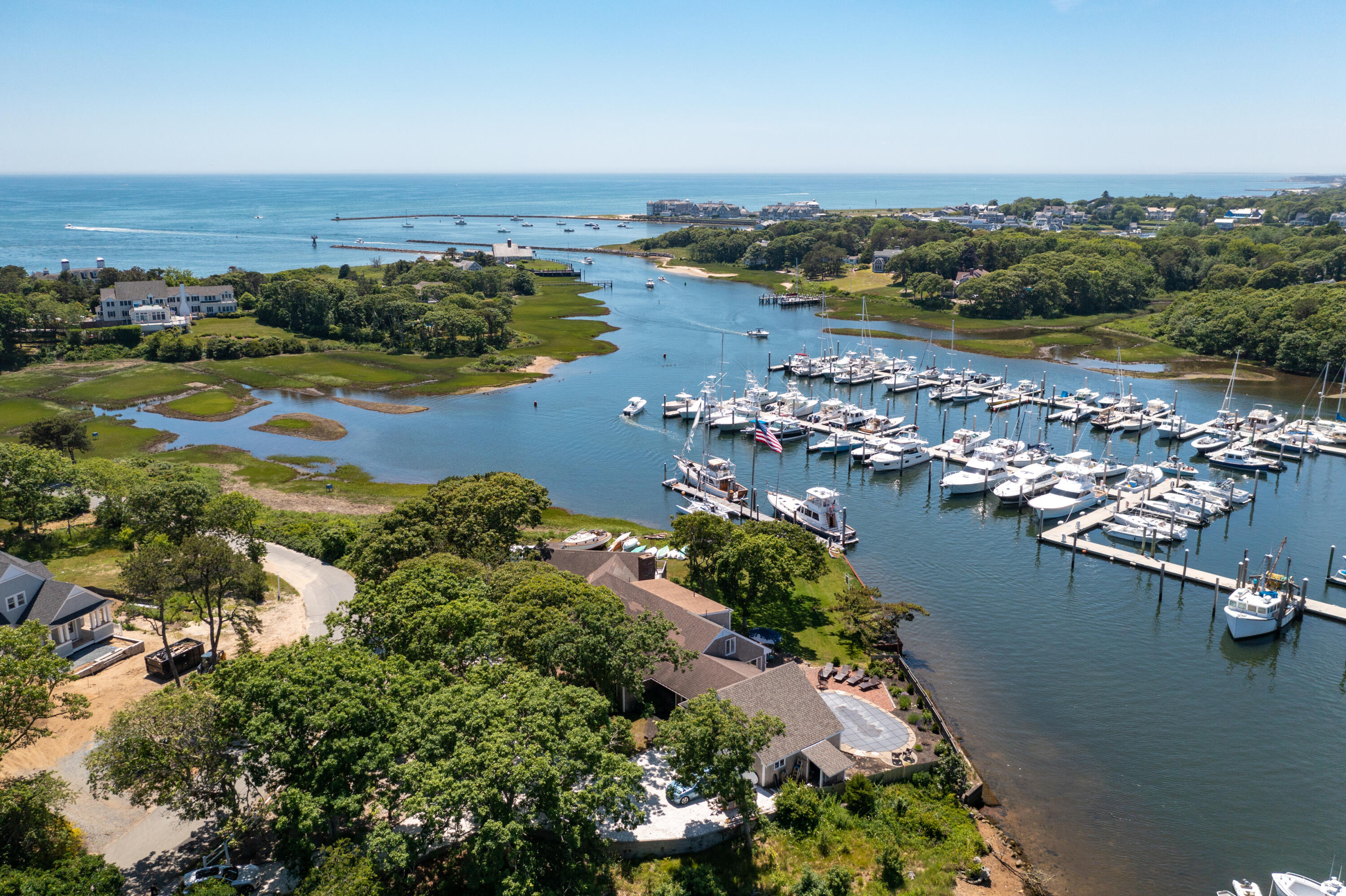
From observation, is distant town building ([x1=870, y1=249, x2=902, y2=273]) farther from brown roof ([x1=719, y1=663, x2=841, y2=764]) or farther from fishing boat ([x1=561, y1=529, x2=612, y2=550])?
brown roof ([x1=719, y1=663, x2=841, y2=764])

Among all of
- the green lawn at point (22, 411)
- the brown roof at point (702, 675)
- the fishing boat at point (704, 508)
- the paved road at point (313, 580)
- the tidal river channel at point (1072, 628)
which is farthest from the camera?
the green lawn at point (22, 411)

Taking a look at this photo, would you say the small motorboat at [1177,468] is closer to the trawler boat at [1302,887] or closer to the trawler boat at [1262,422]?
the trawler boat at [1262,422]

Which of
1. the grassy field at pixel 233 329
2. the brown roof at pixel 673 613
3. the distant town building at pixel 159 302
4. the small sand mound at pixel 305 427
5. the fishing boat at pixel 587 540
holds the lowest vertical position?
the small sand mound at pixel 305 427

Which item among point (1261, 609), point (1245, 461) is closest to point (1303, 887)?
point (1261, 609)

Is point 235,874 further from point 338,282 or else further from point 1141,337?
point 1141,337

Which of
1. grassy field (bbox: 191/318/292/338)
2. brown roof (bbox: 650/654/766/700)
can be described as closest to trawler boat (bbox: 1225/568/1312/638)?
brown roof (bbox: 650/654/766/700)

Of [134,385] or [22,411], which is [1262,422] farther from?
[22,411]

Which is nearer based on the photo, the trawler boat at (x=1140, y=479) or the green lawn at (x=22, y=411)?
the trawler boat at (x=1140, y=479)

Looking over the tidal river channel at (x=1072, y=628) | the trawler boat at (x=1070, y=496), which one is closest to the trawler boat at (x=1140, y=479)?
Answer: the trawler boat at (x=1070, y=496)
